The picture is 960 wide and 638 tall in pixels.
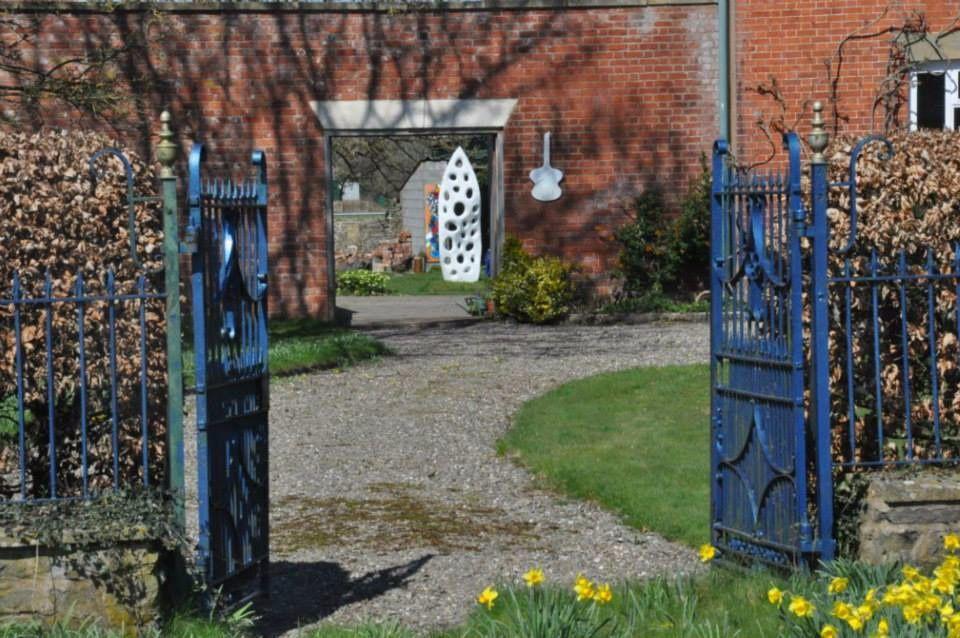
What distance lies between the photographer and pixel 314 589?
6715 millimetres

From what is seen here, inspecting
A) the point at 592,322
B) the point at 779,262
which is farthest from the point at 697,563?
the point at 592,322

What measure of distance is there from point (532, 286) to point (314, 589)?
12.1 metres

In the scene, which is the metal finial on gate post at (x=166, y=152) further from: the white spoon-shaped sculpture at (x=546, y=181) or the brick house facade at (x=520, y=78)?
the white spoon-shaped sculpture at (x=546, y=181)

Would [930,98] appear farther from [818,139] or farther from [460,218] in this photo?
[818,139]

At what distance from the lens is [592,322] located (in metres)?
18.8

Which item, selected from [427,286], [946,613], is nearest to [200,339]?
[946,613]

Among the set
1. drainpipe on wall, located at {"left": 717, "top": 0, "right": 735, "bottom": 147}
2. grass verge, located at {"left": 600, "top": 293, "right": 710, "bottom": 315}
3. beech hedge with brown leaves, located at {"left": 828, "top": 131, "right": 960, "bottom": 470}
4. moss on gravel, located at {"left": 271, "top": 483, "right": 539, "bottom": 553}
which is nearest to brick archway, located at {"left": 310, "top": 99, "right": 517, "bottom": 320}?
grass verge, located at {"left": 600, "top": 293, "right": 710, "bottom": 315}

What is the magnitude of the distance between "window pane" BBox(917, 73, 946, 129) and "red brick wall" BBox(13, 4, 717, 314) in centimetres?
255

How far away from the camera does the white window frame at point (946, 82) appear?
720 inches

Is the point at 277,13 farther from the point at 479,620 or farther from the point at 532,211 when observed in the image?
the point at 479,620

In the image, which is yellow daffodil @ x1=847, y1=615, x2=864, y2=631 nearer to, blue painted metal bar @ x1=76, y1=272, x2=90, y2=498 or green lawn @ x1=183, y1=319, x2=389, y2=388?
blue painted metal bar @ x1=76, y1=272, x2=90, y2=498

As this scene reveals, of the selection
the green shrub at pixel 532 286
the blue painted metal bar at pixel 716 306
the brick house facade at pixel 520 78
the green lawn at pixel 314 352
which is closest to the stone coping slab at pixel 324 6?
the brick house facade at pixel 520 78

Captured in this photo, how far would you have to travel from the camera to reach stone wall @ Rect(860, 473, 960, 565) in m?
6.07

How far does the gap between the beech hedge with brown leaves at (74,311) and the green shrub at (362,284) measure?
80.6ft
